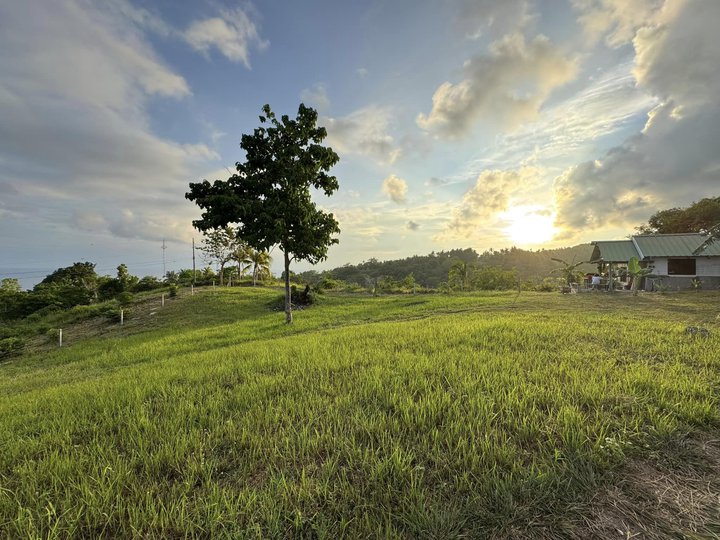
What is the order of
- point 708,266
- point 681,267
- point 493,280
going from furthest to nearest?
point 493,280 → point 681,267 → point 708,266

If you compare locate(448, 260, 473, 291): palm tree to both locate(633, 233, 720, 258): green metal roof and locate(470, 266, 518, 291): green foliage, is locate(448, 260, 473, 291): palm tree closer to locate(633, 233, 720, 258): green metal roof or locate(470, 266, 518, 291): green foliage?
locate(470, 266, 518, 291): green foliage

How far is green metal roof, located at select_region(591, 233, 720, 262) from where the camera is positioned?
2406cm

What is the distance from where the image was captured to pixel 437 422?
3641 mm

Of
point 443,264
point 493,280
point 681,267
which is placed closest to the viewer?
point 681,267

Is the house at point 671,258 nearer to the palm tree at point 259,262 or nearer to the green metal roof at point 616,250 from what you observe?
the green metal roof at point 616,250

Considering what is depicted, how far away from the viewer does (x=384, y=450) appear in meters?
3.02

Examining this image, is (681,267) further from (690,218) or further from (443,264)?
(443,264)

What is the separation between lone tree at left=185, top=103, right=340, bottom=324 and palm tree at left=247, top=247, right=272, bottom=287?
84.0 ft

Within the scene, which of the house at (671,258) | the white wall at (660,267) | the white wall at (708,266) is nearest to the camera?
the house at (671,258)

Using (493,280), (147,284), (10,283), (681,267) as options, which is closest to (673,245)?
(681,267)

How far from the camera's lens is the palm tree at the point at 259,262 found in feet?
133

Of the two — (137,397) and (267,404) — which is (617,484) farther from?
(137,397)

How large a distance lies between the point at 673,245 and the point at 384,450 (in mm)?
35430

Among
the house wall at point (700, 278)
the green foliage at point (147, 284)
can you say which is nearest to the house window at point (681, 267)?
the house wall at point (700, 278)
